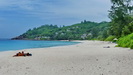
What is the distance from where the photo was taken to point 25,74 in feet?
27.8

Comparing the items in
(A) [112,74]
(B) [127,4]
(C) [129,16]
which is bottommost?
(A) [112,74]

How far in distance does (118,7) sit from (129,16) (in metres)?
4.19

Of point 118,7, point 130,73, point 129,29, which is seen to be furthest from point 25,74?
point 118,7

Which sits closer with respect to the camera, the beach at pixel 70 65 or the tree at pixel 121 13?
the beach at pixel 70 65

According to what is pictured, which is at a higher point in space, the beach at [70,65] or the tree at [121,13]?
the tree at [121,13]

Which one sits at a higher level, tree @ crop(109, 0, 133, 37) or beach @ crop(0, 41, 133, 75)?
tree @ crop(109, 0, 133, 37)

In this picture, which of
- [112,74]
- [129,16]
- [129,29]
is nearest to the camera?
[112,74]

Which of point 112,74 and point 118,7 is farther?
point 118,7

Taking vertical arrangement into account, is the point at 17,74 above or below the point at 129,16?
below

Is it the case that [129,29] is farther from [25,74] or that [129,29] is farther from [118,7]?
[25,74]

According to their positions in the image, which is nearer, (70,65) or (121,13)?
(70,65)

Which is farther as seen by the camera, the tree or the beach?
the tree

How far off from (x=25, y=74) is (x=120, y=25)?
168ft

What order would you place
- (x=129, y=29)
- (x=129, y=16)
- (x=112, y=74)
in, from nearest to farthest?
1. (x=112, y=74)
2. (x=129, y=29)
3. (x=129, y=16)
